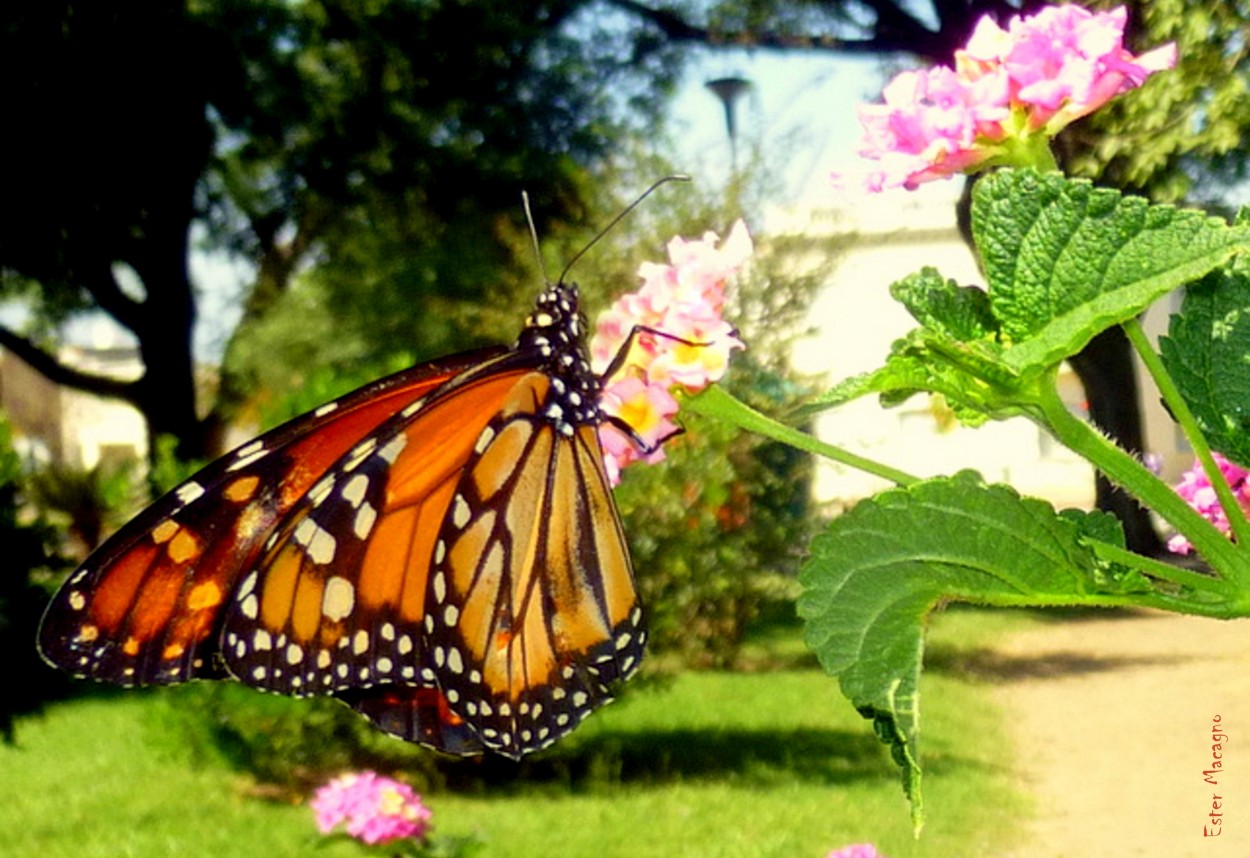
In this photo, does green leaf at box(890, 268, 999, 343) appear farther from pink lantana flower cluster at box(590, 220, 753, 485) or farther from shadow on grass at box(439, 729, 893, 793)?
shadow on grass at box(439, 729, 893, 793)

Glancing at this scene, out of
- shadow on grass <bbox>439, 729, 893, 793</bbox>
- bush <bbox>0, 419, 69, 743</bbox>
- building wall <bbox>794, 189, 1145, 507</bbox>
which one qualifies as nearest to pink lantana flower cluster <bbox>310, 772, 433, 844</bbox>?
bush <bbox>0, 419, 69, 743</bbox>

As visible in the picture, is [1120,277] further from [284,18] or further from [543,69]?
[543,69]

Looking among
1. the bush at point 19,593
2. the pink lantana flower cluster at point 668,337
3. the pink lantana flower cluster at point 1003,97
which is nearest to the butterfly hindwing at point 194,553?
the pink lantana flower cluster at point 668,337

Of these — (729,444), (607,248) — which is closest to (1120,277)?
(729,444)

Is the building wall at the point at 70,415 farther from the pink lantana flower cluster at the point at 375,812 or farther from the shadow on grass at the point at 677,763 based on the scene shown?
the pink lantana flower cluster at the point at 375,812

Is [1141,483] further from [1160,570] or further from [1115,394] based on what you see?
[1115,394]

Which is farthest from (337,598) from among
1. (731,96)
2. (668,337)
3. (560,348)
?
(731,96)
